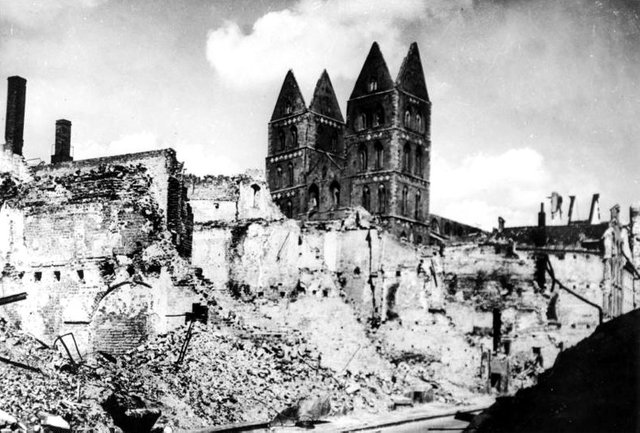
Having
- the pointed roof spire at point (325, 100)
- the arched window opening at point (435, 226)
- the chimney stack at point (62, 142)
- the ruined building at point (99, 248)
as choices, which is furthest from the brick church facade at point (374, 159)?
the ruined building at point (99, 248)

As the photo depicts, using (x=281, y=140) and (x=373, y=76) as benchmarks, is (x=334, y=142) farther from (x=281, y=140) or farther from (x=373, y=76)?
(x=373, y=76)

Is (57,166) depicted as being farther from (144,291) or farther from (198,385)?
(198,385)

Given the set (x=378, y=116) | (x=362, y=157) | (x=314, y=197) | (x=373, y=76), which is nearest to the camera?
(x=378, y=116)

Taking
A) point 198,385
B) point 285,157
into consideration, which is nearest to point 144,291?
point 198,385

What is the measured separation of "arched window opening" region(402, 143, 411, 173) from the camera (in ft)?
188

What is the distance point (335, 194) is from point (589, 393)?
45.6 m

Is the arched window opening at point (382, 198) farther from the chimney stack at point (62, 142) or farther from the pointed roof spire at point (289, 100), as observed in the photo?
the chimney stack at point (62, 142)

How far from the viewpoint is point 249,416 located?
56.8 ft

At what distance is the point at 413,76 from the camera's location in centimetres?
5819

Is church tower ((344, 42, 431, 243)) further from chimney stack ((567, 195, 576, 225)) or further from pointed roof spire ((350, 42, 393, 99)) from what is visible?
chimney stack ((567, 195, 576, 225))

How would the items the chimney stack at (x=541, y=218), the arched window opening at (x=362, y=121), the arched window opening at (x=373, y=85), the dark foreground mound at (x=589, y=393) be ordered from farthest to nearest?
the arched window opening at (x=362, y=121) → the arched window opening at (x=373, y=85) → the chimney stack at (x=541, y=218) → the dark foreground mound at (x=589, y=393)

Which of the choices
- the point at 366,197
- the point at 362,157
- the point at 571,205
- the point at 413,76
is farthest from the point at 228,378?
the point at 413,76

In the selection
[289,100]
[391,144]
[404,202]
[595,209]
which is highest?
[289,100]

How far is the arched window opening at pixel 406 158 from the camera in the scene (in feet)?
188
